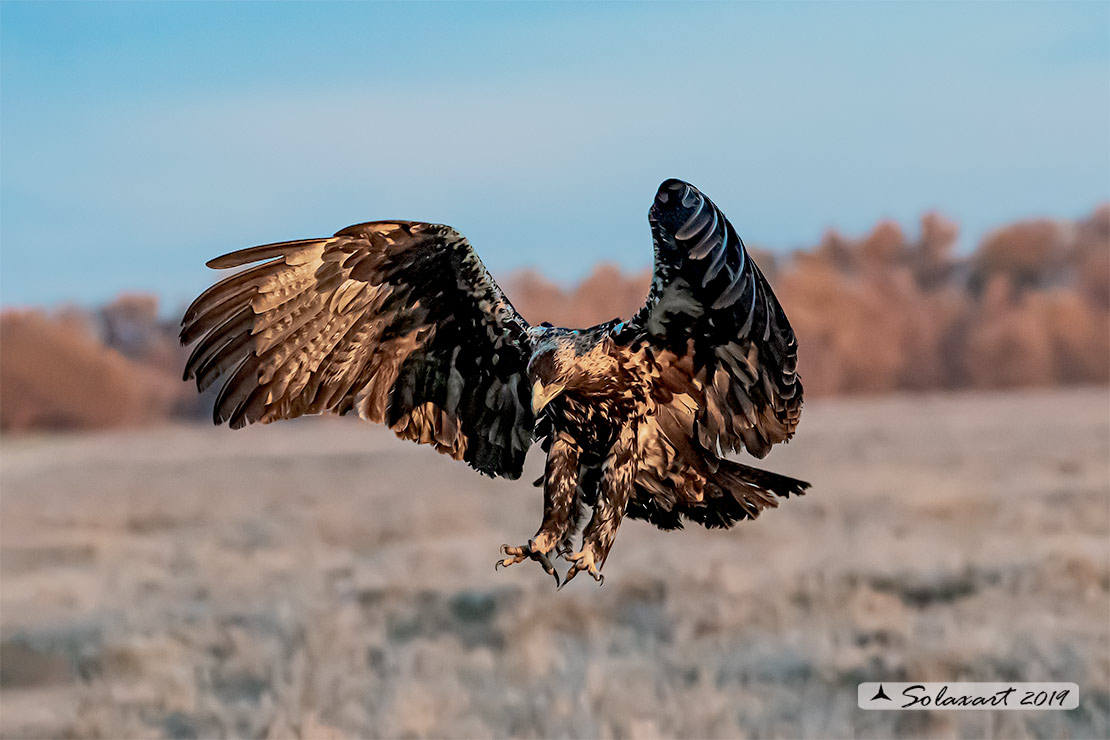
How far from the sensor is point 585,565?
11.1ft

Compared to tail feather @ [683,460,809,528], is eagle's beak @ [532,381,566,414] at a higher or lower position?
higher

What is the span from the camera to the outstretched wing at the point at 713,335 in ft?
11.5

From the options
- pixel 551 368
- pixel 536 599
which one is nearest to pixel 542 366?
pixel 551 368

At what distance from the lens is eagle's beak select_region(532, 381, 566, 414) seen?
359 cm

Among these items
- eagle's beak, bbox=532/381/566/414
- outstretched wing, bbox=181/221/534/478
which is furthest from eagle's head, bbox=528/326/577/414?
outstretched wing, bbox=181/221/534/478

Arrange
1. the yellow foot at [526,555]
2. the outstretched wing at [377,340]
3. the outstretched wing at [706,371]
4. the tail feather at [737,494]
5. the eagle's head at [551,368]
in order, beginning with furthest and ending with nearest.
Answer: the outstretched wing at [377,340] → the tail feather at [737,494] → the eagle's head at [551,368] → the outstretched wing at [706,371] → the yellow foot at [526,555]

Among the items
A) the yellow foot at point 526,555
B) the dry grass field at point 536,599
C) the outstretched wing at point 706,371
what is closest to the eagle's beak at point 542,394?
the outstretched wing at point 706,371

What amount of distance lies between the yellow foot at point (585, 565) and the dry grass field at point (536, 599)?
1632cm

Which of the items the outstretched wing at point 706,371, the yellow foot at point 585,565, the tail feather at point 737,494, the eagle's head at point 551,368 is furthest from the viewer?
the tail feather at point 737,494

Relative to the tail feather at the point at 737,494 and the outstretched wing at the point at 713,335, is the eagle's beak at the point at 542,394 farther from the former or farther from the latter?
the tail feather at the point at 737,494

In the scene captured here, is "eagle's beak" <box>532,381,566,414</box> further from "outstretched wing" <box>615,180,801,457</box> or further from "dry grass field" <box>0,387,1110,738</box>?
"dry grass field" <box>0,387,1110,738</box>

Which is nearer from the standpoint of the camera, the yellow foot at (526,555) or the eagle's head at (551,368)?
the yellow foot at (526,555)

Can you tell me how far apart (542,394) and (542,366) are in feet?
0.44

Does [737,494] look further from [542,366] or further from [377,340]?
[377,340]
